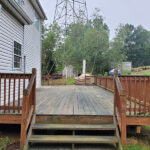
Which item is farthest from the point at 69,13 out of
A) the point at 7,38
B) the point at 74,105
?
the point at 74,105

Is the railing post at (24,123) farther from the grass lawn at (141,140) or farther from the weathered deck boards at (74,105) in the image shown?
the grass lawn at (141,140)

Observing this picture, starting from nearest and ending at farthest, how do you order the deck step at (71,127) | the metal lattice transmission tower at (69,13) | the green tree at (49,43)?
the deck step at (71,127) < the green tree at (49,43) < the metal lattice transmission tower at (69,13)

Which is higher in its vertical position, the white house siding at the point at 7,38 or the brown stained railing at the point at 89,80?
the white house siding at the point at 7,38

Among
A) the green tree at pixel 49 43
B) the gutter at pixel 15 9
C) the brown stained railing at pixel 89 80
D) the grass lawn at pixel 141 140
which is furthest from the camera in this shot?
the green tree at pixel 49 43

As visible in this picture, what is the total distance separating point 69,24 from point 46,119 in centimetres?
1982

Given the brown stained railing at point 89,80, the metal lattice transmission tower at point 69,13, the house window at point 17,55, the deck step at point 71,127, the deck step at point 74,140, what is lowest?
the deck step at point 74,140

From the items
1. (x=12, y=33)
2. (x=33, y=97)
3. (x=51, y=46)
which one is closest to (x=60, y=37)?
(x=51, y=46)

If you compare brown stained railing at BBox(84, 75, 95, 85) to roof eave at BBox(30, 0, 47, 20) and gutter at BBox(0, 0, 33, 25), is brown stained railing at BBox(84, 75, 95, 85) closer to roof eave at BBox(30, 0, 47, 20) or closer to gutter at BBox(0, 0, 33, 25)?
roof eave at BBox(30, 0, 47, 20)

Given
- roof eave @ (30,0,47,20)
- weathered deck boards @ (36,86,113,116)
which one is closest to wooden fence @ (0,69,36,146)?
weathered deck boards @ (36,86,113,116)

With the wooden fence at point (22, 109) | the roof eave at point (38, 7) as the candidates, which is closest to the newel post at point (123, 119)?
the wooden fence at point (22, 109)

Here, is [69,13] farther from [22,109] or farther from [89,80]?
[22,109]

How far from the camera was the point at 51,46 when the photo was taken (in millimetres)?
19141

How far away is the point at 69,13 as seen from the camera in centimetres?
2105

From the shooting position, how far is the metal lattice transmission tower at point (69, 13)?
20.6 meters
